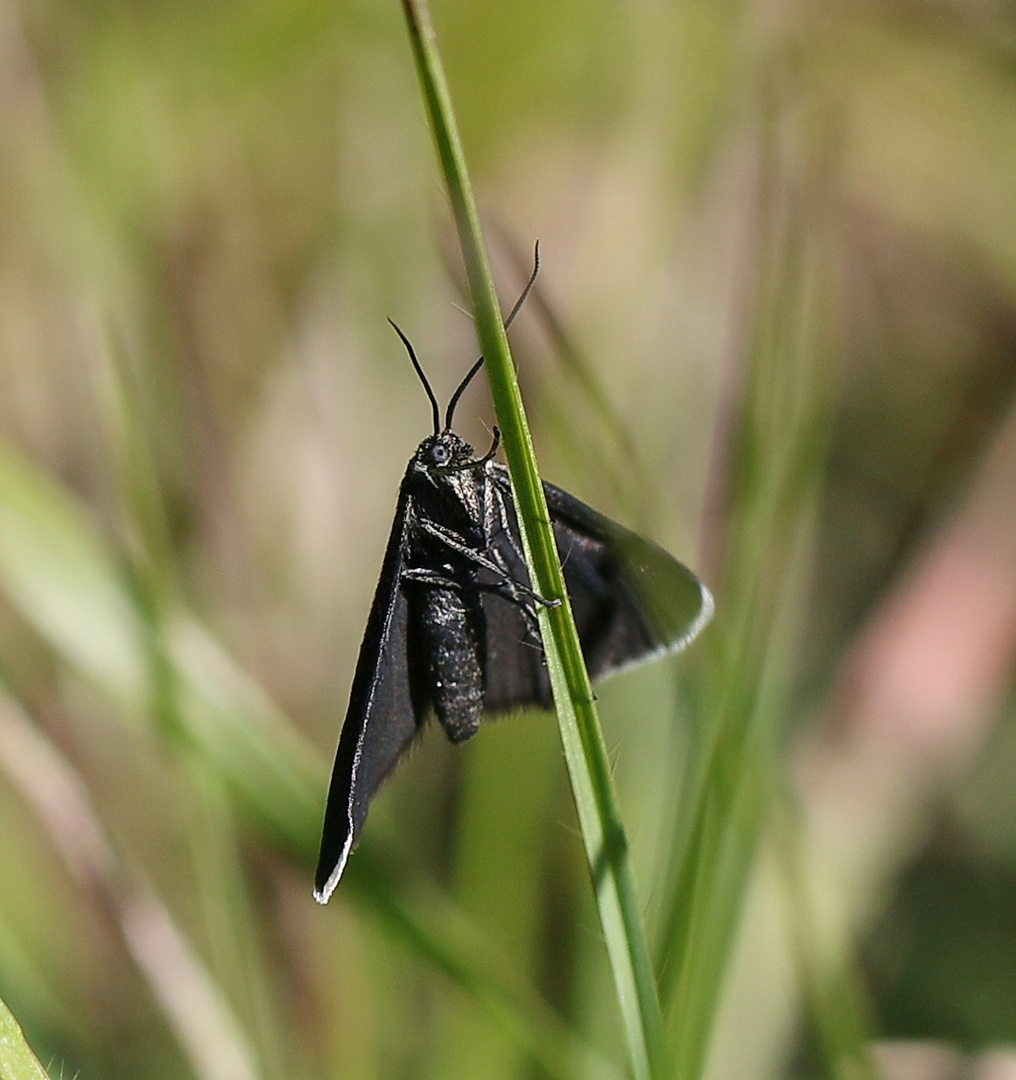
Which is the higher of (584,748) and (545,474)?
(584,748)

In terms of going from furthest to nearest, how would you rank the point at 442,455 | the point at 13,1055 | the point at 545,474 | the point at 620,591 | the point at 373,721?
the point at 545,474 → the point at 620,591 → the point at 442,455 → the point at 373,721 → the point at 13,1055

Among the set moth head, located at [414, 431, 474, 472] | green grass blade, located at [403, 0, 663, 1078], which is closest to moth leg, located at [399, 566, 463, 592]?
moth head, located at [414, 431, 474, 472]

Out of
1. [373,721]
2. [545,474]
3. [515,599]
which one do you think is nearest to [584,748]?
[373,721]

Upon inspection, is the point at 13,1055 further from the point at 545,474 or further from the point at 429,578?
the point at 545,474

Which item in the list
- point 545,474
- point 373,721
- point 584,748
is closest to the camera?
point 584,748

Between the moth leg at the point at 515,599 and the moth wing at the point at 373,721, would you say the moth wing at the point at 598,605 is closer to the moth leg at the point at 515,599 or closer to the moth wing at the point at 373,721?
the moth leg at the point at 515,599

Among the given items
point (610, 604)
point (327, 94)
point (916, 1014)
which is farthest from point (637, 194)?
point (916, 1014)

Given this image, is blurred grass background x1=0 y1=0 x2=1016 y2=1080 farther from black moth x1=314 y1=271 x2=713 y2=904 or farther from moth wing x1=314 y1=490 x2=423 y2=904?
→ moth wing x1=314 y1=490 x2=423 y2=904

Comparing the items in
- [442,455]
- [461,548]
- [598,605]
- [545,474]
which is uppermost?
[442,455]
